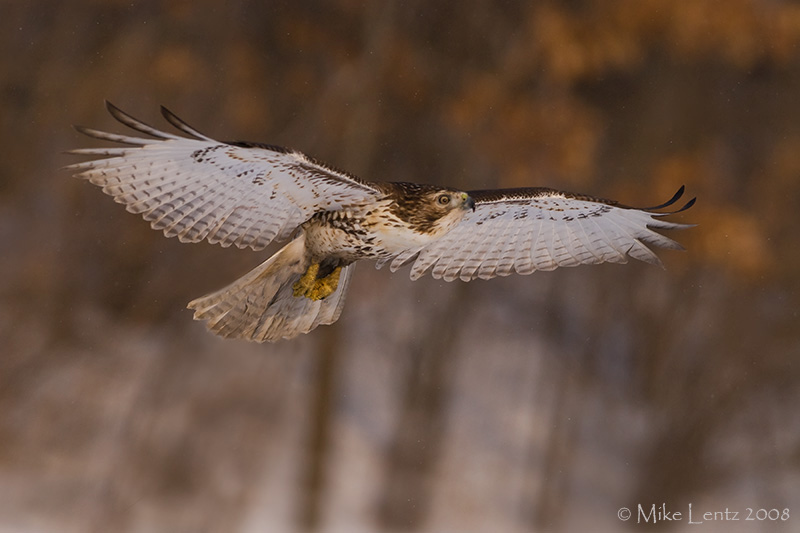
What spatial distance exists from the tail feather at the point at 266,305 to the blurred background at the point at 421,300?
5.28 feet

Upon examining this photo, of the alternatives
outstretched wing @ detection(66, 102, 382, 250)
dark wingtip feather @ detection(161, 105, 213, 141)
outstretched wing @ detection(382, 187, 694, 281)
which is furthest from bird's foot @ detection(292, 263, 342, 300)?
dark wingtip feather @ detection(161, 105, 213, 141)

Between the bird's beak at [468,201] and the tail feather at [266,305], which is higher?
the bird's beak at [468,201]

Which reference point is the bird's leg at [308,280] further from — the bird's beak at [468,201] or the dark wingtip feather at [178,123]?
the dark wingtip feather at [178,123]

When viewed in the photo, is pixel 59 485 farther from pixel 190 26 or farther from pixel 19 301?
pixel 190 26

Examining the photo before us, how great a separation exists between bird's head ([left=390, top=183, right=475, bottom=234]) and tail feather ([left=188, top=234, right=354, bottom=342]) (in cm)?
28

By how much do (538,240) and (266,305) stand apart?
0.73m

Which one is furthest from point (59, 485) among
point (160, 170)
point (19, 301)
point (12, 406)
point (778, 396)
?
point (778, 396)

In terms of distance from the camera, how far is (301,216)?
2.00m

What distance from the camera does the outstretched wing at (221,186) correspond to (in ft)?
5.79

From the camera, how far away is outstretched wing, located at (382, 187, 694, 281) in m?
2.22

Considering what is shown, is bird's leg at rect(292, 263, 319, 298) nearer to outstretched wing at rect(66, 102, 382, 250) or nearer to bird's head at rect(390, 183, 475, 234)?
outstretched wing at rect(66, 102, 382, 250)

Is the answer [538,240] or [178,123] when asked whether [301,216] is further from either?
[538,240]

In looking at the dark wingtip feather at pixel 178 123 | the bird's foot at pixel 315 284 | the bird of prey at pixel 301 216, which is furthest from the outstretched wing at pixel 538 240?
the dark wingtip feather at pixel 178 123

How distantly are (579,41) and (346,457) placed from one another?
2174 mm
